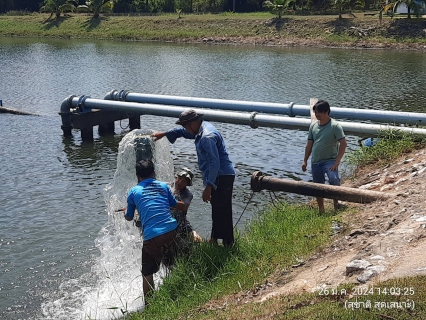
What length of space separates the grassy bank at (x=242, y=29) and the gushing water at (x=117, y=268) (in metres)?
41.1

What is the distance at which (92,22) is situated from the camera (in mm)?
68438

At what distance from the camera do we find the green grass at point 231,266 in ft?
22.9

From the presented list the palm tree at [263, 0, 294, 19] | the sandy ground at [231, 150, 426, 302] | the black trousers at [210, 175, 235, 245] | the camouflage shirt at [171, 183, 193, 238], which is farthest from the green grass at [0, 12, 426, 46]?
the camouflage shirt at [171, 183, 193, 238]

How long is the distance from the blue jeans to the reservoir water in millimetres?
2045

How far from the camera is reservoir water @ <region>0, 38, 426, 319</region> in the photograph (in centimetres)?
889

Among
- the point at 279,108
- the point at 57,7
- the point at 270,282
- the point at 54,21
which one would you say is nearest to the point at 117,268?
the point at 270,282

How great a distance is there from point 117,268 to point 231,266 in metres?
2.25

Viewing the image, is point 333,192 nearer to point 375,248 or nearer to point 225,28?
point 375,248

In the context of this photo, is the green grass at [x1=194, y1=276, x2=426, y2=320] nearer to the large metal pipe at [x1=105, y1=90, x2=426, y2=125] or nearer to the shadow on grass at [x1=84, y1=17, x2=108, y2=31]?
the large metal pipe at [x1=105, y1=90, x2=426, y2=125]

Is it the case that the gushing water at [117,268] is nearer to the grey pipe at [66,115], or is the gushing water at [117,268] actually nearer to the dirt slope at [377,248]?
the dirt slope at [377,248]

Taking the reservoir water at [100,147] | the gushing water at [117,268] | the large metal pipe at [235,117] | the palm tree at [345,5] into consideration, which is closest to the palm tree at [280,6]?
the palm tree at [345,5]

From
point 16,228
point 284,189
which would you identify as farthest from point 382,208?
point 16,228

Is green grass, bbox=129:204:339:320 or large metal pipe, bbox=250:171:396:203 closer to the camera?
green grass, bbox=129:204:339:320

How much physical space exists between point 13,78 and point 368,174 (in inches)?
1048
